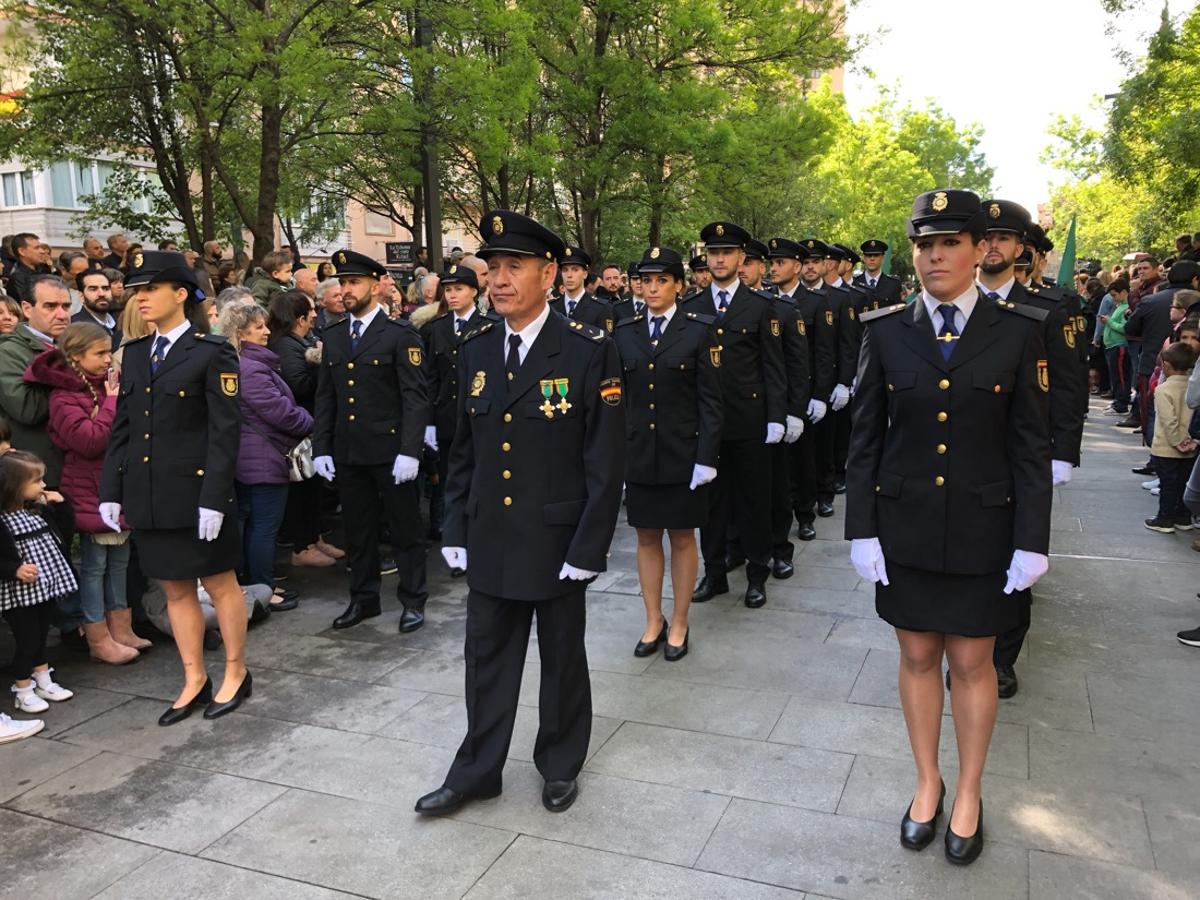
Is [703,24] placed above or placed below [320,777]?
above

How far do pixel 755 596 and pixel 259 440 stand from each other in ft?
11.2

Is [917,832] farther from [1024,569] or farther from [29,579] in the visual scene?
[29,579]

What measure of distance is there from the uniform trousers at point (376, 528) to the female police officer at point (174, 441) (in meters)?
1.44

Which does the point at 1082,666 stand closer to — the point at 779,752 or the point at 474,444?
the point at 779,752

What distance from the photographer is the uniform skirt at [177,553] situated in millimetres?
4605

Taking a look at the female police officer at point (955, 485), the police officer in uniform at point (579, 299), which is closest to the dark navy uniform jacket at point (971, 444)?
the female police officer at point (955, 485)

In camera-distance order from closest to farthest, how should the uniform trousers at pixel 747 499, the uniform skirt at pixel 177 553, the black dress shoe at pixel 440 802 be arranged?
1. the black dress shoe at pixel 440 802
2. the uniform skirt at pixel 177 553
3. the uniform trousers at pixel 747 499

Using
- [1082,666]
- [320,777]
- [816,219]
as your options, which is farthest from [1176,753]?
[816,219]

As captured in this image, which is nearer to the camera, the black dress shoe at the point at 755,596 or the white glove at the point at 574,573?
the white glove at the point at 574,573

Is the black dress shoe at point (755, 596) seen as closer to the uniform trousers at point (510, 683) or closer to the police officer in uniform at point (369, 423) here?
the police officer in uniform at point (369, 423)

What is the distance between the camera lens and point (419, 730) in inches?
178

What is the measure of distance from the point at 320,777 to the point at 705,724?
173 cm

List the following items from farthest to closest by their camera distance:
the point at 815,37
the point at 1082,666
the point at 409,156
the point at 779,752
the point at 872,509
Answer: the point at 815,37
the point at 409,156
the point at 1082,666
the point at 779,752
the point at 872,509

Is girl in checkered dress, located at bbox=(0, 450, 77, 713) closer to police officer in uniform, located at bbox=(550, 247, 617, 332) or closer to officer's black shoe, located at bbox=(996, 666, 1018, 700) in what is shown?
police officer in uniform, located at bbox=(550, 247, 617, 332)
